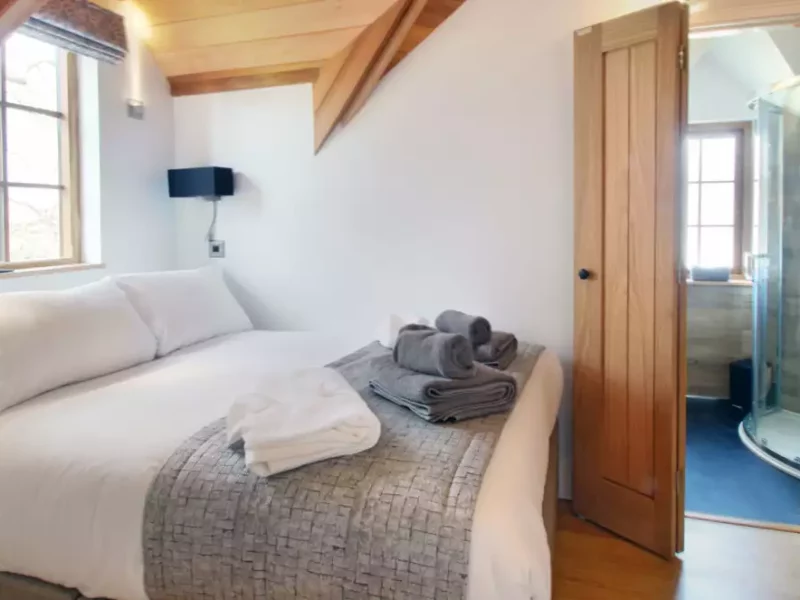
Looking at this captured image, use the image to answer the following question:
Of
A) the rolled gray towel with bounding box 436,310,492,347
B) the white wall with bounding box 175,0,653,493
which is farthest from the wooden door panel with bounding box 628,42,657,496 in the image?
the rolled gray towel with bounding box 436,310,492,347

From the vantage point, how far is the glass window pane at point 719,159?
4781 millimetres

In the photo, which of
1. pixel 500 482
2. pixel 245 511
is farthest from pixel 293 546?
pixel 500 482

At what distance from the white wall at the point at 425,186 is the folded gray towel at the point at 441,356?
3.52 ft

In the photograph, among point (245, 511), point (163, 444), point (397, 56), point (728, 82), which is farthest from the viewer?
point (728, 82)

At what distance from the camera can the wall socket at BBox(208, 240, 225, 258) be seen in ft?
11.3

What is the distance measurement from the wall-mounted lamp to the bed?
1.56m

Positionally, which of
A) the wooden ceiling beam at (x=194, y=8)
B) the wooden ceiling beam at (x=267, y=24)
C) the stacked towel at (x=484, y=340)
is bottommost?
the stacked towel at (x=484, y=340)

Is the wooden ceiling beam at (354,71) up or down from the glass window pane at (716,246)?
up

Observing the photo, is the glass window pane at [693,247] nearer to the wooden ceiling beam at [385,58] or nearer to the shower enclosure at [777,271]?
the shower enclosure at [777,271]

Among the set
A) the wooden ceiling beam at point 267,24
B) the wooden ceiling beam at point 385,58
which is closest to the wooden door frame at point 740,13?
the wooden ceiling beam at point 385,58

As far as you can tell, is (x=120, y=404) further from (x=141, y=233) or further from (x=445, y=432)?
(x=141, y=233)

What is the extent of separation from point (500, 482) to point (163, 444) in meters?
0.81

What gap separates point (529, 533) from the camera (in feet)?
4.20

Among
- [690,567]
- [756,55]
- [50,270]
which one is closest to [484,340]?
[690,567]
